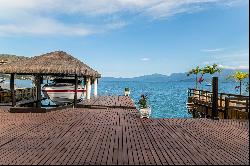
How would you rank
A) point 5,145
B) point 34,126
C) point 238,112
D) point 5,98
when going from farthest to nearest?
point 5,98 → point 238,112 → point 34,126 → point 5,145

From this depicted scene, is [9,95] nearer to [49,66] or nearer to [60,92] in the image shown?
[60,92]

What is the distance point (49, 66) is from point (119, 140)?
37.5ft

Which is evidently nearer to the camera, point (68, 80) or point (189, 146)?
point (189, 146)

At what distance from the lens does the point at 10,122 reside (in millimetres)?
17328

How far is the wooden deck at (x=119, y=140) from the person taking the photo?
9.62 m

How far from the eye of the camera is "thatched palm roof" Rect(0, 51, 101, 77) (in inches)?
877

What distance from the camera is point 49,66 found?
2262 centimetres

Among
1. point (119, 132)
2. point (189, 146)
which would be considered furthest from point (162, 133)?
point (189, 146)

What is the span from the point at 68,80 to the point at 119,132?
15530 millimetres

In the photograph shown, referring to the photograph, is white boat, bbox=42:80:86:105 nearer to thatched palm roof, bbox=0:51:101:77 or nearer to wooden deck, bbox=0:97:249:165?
thatched palm roof, bbox=0:51:101:77

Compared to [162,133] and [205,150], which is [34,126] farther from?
[205,150]

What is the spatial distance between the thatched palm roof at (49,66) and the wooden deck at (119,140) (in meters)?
3.80

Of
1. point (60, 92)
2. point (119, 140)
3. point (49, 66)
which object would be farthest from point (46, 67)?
point (119, 140)

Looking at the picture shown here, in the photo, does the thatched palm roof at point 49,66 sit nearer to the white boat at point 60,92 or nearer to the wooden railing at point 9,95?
the white boat at point 60,92
